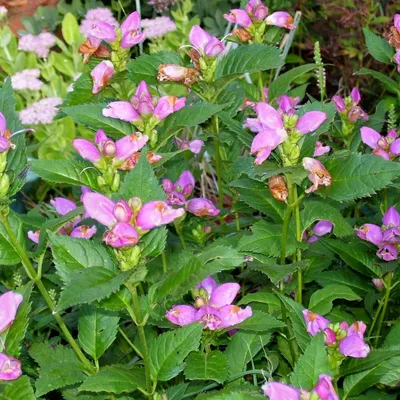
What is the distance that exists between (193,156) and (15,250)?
0.78 m

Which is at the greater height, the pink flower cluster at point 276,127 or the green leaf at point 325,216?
the pink flower cluster at point 276,127

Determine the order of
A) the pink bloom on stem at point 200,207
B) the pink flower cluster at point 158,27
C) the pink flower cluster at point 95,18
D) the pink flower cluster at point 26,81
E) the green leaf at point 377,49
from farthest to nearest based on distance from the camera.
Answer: the pink flower cluster at point 95,18, the pink flower cluster at point 158,27, the pink flower cluster at point 26,81, the green leaf at point 377,49, the pink bloom on stem at point 200,207

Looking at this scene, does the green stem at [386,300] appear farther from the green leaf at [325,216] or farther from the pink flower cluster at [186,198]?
the pink flower cluster at [186,198]

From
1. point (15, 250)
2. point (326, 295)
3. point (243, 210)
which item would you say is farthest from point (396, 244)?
point (15, 250)

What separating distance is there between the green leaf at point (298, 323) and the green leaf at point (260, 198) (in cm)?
19

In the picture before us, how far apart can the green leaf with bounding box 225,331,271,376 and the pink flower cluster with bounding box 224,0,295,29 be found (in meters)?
0.64

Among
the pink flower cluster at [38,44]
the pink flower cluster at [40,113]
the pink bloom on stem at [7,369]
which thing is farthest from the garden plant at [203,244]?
the pink flower cluster at [38,44]

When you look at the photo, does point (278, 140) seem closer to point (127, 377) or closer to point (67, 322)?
point (127, 377)

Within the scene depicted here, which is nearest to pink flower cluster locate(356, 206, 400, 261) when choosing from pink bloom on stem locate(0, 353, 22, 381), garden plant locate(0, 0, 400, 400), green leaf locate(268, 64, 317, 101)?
garden plant locate(0, 0, 400, 400)

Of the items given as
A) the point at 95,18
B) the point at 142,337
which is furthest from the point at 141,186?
the point at 95,18

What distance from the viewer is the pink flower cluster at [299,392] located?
961 mm

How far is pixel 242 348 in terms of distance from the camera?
4.48 ft

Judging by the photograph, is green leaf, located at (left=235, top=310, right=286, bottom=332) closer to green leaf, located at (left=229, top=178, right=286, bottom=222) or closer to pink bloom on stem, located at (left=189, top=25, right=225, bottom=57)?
green leaf, located at (left=229, top=178, right=286, bottom=222)

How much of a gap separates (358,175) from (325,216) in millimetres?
121
